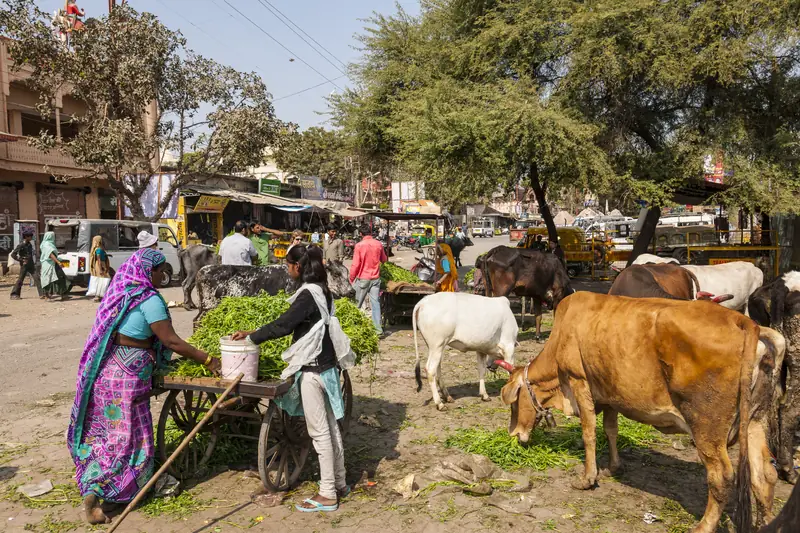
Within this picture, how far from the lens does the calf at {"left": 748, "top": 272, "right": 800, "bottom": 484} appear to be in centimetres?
498

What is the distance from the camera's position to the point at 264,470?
14.8ft

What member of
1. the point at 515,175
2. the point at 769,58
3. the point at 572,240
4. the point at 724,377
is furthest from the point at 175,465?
the point at 572,240

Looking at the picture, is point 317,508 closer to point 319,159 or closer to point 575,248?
point 575,248

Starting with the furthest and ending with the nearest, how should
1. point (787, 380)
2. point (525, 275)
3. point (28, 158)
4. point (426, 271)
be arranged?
point (28, 158) < point (426, 271) < point (525, 275) < point (787, 380)

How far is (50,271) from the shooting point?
15125 millimetres

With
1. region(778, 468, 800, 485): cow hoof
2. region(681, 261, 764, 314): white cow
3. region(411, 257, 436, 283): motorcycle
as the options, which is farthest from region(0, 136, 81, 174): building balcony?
region(778, 468, 800, 485): cow hoof

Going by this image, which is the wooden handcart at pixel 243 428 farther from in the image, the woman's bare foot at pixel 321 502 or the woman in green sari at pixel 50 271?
the woman in green sari at pixel 50 271

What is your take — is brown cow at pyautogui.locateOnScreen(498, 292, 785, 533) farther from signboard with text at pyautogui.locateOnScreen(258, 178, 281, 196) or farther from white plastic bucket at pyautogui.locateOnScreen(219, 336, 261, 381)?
signboard with text at pyautogui.locateOnScreen(258, 178, 281, 196)

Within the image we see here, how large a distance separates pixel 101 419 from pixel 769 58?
14.9 meters

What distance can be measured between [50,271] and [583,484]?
590 inches

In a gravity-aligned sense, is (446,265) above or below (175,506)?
above

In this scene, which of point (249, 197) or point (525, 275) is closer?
point (525, 275)

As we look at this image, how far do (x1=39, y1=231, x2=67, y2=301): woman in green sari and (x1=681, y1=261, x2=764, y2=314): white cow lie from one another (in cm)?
1492

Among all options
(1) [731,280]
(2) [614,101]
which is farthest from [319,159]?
(1) [731,280]
